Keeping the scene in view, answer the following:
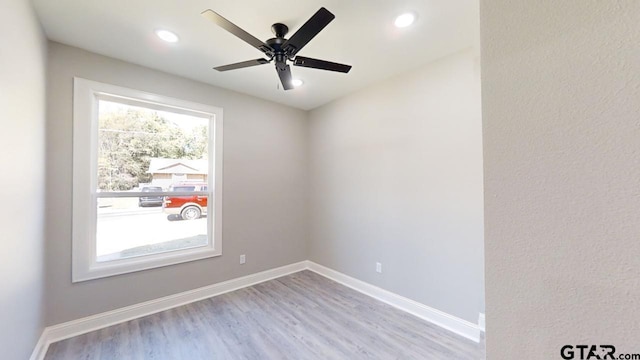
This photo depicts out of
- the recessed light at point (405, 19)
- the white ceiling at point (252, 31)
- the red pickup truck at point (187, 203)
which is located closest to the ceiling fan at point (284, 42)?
the white ceiling at point (252, 31)

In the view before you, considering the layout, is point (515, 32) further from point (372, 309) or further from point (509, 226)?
point (372, 309)

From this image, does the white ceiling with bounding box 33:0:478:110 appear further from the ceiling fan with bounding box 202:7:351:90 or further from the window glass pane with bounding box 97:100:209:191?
the window glass pane with bounding box 97:100:209:191

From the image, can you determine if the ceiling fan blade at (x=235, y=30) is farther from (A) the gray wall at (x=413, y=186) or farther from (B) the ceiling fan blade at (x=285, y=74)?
(A) the gray wall at (x=413, y=186)

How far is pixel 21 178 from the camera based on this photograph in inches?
65.5

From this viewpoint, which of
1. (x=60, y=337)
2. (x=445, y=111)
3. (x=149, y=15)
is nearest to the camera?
(x=149, y=15)

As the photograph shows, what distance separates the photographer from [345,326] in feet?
8.25

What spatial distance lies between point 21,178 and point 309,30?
216 cm

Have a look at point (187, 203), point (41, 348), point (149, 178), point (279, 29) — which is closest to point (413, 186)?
point (279, 29)

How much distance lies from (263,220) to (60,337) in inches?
88.9

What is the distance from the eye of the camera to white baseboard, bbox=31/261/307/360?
7.30 feet

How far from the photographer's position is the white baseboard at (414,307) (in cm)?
233

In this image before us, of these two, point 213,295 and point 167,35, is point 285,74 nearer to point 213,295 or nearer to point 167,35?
point 167,35

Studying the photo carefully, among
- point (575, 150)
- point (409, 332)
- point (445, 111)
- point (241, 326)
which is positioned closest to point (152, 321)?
point (241, 326)

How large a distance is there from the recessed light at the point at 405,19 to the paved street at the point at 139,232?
3.08 m
